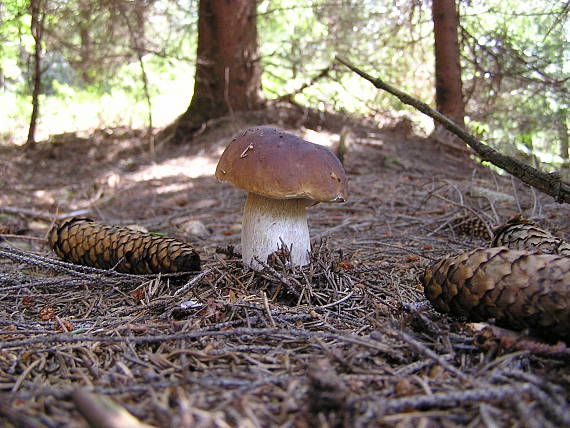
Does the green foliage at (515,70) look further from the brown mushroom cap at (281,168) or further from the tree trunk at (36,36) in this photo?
the tree trunk at (36,36)

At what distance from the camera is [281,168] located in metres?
1.91

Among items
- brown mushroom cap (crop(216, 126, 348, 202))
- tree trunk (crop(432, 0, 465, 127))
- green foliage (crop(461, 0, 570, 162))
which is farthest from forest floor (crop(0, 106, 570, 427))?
tree trunk (crop(432, 0, 465, 127))

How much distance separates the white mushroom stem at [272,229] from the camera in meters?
2.16

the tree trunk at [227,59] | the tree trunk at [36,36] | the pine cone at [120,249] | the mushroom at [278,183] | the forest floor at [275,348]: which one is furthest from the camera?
the tree trunk at [227,59]

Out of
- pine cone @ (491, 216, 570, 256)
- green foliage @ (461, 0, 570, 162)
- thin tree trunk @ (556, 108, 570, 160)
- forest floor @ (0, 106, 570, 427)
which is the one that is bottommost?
forest floor @ (0, 106, 570, 427)

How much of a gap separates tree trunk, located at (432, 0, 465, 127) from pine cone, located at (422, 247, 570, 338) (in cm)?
507

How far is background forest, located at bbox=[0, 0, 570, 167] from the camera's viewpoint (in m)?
5.67

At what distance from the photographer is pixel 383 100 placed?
25.5 feet

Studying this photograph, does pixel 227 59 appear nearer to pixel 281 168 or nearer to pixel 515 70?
pixel 515 70

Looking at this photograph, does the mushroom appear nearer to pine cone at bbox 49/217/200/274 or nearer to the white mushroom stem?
the white mushroom stem

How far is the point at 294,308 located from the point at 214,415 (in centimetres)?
85

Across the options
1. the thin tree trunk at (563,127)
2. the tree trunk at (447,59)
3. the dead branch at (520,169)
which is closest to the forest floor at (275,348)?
the dead branch at (520,169)

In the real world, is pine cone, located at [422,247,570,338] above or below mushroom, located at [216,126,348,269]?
below

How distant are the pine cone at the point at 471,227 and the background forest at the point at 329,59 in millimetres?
1762
